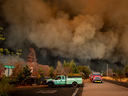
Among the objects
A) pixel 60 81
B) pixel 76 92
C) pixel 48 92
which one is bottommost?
pixel 48 92

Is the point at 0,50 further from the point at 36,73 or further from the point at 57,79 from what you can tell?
the point at 36,73

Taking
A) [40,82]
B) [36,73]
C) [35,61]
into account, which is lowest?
[40,82]

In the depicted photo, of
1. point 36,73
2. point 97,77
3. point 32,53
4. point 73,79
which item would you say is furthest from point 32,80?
point 97,77

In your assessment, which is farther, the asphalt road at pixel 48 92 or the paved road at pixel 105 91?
the asphalt road at pixel 48 92

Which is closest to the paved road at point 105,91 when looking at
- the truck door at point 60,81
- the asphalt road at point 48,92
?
Result: the asphalt road at point 48,92

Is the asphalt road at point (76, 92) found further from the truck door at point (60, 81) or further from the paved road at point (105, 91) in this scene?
the truck door at point (60, 81)

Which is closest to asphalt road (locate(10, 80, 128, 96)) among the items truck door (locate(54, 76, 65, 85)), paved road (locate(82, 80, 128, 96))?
paved road (locate(82, 80, 128, 96))

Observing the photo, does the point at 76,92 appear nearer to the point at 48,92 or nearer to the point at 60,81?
the point at 48,92

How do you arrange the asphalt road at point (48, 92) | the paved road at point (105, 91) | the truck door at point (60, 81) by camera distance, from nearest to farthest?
the paved road at point (105, 91) < the asphalt road at point (48, 92) < the truck door at point (60, 81)

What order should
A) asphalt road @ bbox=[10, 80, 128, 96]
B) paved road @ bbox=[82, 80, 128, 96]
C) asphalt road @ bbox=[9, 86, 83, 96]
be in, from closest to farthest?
paved road @ bbox=[82, 80, 128, 96], asphalt road @ bbox=[10, 80, 128, 96], asphalt road @ bbox=[9, 86, 83, 96]

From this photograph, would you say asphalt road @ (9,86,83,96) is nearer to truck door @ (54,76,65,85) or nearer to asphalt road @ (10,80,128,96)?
asphalt road @ (10,80,128,96)

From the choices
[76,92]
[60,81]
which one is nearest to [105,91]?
[76,92]

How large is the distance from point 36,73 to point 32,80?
1.76 meters

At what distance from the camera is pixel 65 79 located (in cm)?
2203
